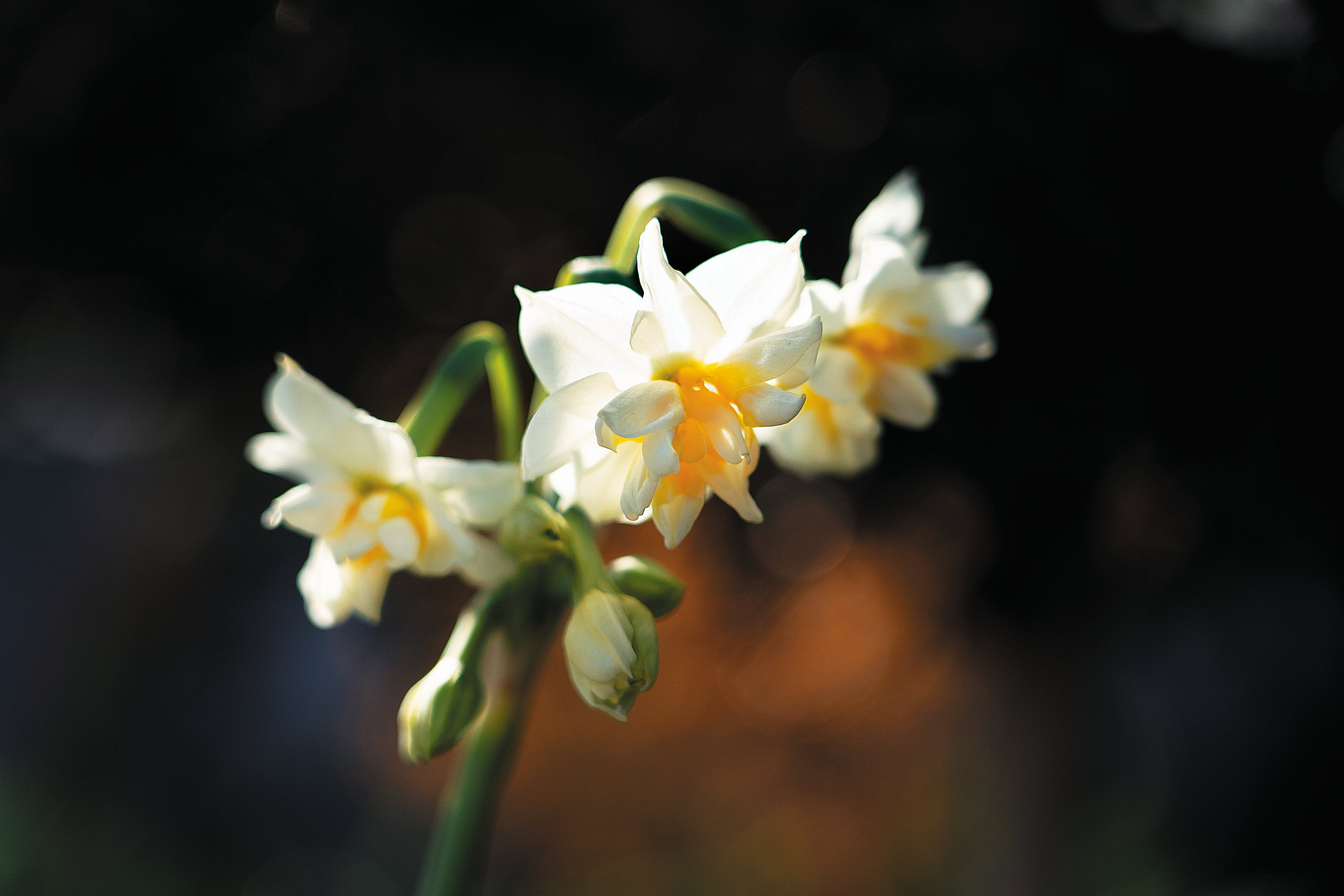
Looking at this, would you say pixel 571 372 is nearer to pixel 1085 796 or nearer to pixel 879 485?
pixel 879 485

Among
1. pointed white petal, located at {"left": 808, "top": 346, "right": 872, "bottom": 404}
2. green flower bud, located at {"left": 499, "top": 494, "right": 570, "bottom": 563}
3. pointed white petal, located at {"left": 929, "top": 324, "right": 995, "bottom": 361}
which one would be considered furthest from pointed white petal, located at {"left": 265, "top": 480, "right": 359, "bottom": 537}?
pointed white petal, located at {"left": 929, "top": 324, "right": 995, "bottom": 361}

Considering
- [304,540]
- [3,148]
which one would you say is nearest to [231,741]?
[304,540]

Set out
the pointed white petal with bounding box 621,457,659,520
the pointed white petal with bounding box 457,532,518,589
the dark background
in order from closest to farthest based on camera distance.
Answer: the pointed white petal with bounding box 621,457,659,520 → the pointed white petal with bounding box 457,532,518,589 → the dark background

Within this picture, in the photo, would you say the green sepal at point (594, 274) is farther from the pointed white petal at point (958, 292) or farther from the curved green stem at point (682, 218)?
the pointed white petal at point (958, 292)

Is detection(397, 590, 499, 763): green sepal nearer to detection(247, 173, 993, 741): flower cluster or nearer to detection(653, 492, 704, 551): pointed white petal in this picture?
detection(247, 173, 993, 741): flower cluster

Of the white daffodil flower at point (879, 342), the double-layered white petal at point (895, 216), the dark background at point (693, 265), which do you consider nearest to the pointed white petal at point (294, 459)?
the white daffodil flower at point (879, 342)

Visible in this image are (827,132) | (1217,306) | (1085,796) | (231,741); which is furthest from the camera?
(231,741)

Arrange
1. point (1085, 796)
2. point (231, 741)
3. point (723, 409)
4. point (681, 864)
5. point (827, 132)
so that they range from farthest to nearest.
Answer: point (681, 864) < point (231, 741) < point (1085, 796) < point (827, 132) < point (723, 409)
